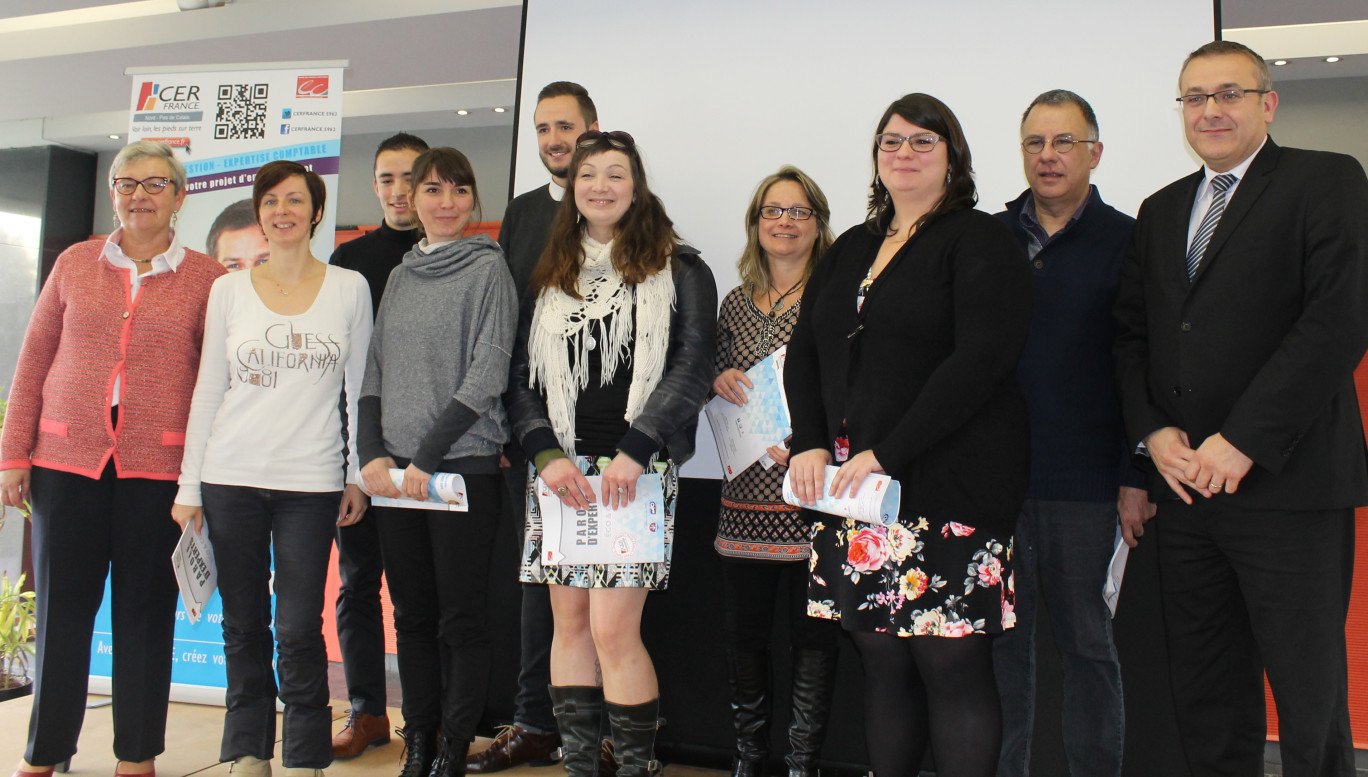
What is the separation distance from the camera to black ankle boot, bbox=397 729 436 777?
225 cm

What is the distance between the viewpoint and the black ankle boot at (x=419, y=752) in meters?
2.25

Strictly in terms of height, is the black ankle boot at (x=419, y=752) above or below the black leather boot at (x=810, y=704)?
below

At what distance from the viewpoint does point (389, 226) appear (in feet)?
9.53

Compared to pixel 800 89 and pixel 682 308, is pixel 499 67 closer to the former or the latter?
pixel 800 89

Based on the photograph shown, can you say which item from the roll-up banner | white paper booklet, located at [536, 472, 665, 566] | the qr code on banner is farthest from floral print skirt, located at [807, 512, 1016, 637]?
the qr code on banner

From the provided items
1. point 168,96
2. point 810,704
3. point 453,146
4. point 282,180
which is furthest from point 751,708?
point 453,146

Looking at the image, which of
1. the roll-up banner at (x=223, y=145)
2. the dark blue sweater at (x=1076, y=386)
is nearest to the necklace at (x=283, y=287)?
the roll-up banner at (x=223, y=145)

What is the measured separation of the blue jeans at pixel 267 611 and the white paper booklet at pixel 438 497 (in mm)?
220

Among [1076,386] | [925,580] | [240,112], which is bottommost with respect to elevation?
[925,580]

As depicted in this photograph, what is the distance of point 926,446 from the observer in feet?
5.02

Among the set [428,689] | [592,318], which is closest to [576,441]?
[592,318]

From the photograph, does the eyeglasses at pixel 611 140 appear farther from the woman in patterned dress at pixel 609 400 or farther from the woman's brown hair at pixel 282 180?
the woman's brown hair at pixel 282 180

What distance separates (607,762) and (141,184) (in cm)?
201

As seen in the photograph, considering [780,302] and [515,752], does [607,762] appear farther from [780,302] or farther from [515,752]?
[780,302]
